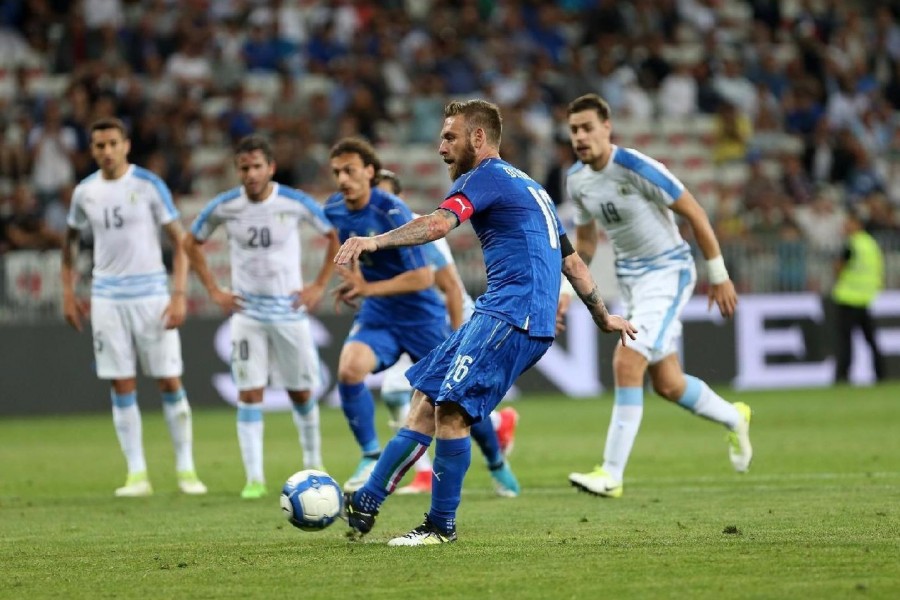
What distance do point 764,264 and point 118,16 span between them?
990 centimetres

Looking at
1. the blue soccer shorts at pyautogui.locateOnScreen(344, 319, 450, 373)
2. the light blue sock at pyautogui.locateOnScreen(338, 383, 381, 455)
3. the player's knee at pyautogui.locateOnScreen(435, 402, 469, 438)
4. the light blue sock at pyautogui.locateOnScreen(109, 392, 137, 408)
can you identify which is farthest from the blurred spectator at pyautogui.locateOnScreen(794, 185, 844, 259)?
the player's knee at pyautogui.locateOnScreen(435, 402, 469, 438)

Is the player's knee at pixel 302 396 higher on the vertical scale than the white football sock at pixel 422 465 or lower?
higher

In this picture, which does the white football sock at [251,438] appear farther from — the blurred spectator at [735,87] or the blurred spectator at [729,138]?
the blurred spectator at [735,87]

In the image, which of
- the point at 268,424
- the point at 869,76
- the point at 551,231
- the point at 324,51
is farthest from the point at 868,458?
the point at 869,76

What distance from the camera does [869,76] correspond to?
2653 cm

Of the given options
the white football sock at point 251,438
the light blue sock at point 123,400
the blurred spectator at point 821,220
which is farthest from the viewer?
the blurred spectator at point 821,220

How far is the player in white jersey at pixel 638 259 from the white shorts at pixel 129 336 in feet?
10.6

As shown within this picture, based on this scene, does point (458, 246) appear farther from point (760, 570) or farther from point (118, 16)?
point (760, 570)

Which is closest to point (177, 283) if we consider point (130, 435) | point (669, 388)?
point (130, 435)

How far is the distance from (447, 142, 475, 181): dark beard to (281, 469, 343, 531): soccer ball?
1694 millimetres

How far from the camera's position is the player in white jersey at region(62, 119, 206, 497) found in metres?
11.1

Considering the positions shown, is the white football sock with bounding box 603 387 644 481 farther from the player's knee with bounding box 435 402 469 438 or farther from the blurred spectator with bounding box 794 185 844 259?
the blurred spectator with bounding box 794 185 844 259

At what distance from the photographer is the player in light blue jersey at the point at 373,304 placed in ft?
33.5

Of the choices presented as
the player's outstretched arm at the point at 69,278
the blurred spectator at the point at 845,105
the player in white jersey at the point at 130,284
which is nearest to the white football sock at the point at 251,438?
the player in white jersey at the point at 130,284
